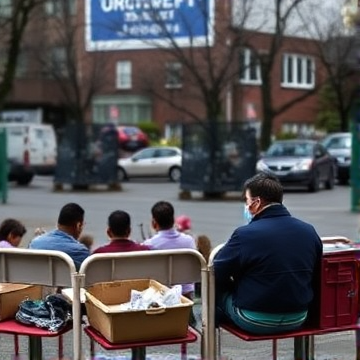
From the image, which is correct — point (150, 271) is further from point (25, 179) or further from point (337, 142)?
point (337, 142)

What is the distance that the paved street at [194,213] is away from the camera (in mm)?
7875

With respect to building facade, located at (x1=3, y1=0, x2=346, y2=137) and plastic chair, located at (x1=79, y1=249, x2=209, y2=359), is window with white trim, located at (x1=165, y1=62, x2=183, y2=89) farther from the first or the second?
plastic chair, located at (x1=79, y1=249, x2=209, y2=359)

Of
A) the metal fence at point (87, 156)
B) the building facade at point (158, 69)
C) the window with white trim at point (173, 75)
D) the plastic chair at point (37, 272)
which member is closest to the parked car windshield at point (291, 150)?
the building facade at point (158, 69)

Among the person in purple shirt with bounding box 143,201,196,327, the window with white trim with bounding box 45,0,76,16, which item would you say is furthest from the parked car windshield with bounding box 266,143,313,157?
the person in purple shirt with bounding box 143,201,196,327

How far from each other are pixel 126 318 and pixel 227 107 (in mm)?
47256

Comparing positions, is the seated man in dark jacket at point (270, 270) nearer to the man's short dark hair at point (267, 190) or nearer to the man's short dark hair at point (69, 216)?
the man's short dark hair at point (267, 190)

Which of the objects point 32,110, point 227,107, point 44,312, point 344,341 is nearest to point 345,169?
point 227,107

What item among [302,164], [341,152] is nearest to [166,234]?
[302,164]

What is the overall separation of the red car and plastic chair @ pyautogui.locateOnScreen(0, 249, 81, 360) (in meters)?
40.2

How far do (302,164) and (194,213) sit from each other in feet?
24.9

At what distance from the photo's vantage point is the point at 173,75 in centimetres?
4441

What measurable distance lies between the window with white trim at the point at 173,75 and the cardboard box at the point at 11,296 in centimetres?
3647

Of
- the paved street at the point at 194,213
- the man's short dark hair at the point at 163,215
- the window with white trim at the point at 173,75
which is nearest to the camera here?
the paved street at the point at 194,213

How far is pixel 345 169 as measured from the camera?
1261 inches
